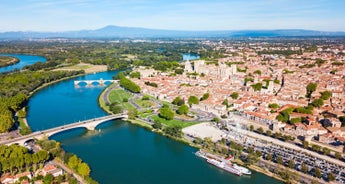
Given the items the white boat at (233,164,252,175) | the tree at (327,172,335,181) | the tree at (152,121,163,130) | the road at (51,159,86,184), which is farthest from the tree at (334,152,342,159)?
the road at (51,159,86,184)

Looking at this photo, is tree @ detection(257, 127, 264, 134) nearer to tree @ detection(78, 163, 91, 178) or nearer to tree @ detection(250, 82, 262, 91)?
tree @ detection(78, 163, 91, 178)

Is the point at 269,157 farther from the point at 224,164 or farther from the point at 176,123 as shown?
the point at 176,123

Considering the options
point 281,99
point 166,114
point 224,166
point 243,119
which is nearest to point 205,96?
point 243,119

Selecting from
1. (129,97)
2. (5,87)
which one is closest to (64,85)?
(5,87)

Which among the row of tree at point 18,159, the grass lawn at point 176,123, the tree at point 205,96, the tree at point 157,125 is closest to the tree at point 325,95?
the tree at point 205,96

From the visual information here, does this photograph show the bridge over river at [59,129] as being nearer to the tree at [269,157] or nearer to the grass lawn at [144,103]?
the grass lawn at [144,103]

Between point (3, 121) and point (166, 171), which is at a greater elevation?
point (3, 121)

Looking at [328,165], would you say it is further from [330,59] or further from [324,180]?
[330,59]
